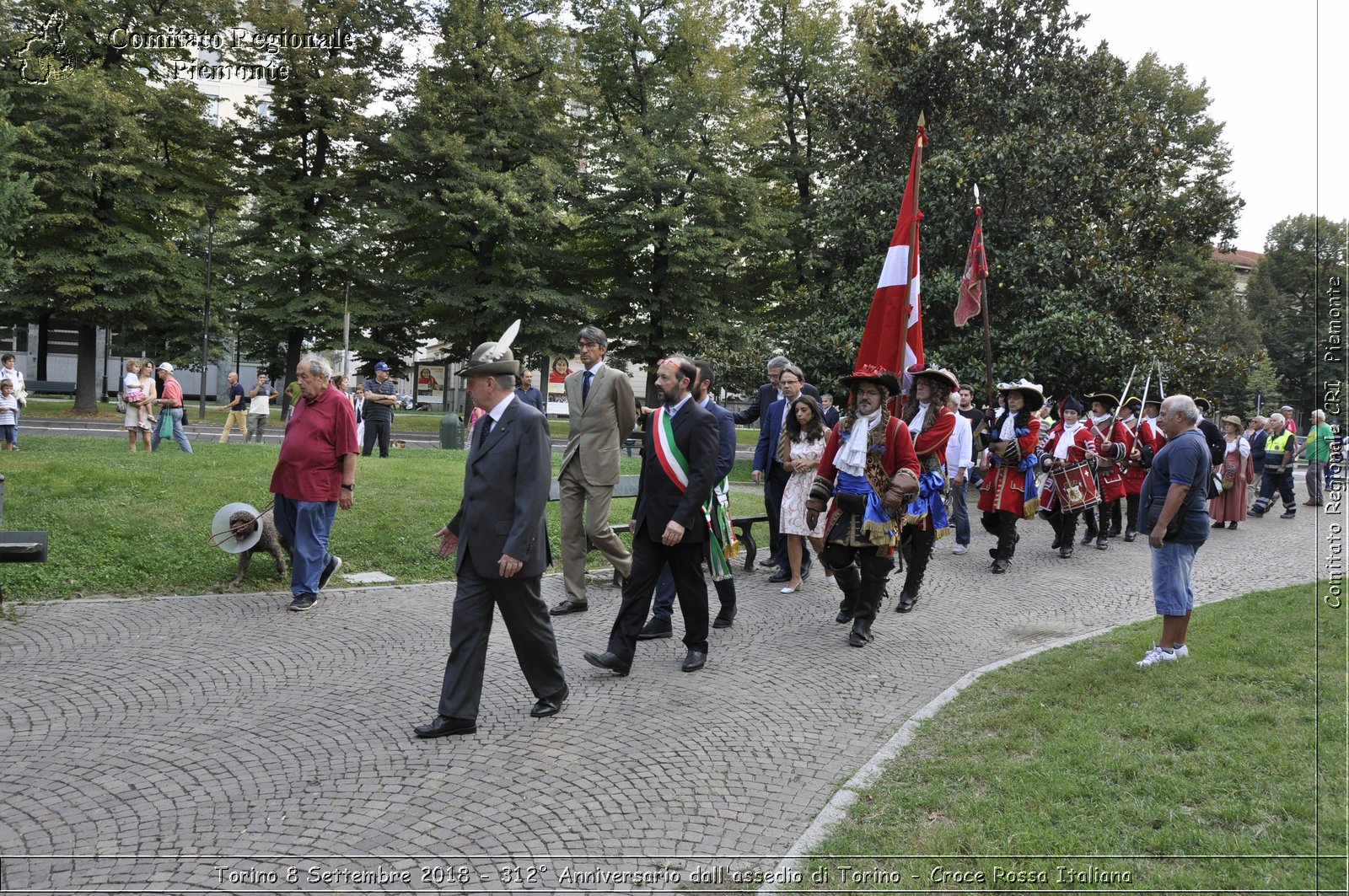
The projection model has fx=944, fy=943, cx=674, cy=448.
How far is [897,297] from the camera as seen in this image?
834 centimetres

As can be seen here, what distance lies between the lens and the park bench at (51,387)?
45.9 m

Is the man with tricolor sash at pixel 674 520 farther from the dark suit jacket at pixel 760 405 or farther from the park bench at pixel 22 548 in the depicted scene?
the park bench at pixel 22 548

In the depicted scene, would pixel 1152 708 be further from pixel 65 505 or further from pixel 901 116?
pixel 901 116

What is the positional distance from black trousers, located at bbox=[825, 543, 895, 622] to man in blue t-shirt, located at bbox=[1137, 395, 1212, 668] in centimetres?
194

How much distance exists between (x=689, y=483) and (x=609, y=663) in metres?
1.33

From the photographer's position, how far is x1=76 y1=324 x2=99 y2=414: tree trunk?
30.6m

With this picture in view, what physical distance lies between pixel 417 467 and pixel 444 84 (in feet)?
64.2

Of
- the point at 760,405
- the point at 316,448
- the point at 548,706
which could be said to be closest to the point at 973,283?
the point at 760,405

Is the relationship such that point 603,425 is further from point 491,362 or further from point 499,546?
point 499,546

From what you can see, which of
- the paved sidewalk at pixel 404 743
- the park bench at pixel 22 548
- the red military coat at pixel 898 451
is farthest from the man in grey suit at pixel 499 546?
the park bench at pixel 22 548

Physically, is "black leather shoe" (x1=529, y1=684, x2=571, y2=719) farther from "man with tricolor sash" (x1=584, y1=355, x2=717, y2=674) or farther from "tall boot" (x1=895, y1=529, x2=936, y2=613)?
"tall boot" (x1=895, y1=529, x2=936, y2=613)

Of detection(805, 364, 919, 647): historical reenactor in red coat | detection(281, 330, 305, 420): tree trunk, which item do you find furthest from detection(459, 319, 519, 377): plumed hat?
detection(281, 330, 305, 420): tree trunk

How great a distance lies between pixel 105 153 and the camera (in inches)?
1105

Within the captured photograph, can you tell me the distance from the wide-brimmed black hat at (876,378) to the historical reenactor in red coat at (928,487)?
1.87 ft
